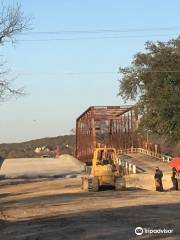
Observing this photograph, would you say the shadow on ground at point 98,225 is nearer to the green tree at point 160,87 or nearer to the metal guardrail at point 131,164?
the metal guardrail at point 131,164

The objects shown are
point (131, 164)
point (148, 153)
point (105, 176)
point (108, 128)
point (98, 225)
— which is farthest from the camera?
point (108, 128)

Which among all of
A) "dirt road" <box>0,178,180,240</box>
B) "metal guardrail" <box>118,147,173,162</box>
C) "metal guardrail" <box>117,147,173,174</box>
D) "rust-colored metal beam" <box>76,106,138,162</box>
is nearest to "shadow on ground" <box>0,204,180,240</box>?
"dirt road" <box>0,178,180,240</box>

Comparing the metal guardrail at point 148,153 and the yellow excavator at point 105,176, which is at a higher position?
the metal guardrail at point 148,153

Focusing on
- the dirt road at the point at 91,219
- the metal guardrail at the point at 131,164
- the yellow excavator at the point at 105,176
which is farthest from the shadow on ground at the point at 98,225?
the metal guardrail at the point at 131,164

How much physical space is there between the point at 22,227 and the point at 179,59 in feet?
138

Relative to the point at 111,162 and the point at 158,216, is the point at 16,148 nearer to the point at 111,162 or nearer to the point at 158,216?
the point at 111,162

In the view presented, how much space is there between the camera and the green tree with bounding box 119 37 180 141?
5634 cm

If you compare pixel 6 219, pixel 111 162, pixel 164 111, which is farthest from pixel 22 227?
pixel 164 111

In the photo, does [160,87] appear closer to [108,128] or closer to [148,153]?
[148,153]

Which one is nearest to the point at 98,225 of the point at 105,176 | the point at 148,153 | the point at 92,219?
the point at 92,219

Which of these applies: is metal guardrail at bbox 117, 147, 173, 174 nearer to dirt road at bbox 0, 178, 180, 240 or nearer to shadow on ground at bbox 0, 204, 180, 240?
dirt road at bbox 0, 178, 180, 240

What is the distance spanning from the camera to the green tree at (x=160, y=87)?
56344 mm

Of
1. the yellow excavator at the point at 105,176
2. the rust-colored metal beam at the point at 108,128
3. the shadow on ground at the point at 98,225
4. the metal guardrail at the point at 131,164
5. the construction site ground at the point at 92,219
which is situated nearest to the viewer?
the shadow on ground at the point at 98,225

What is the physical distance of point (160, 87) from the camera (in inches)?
2286
